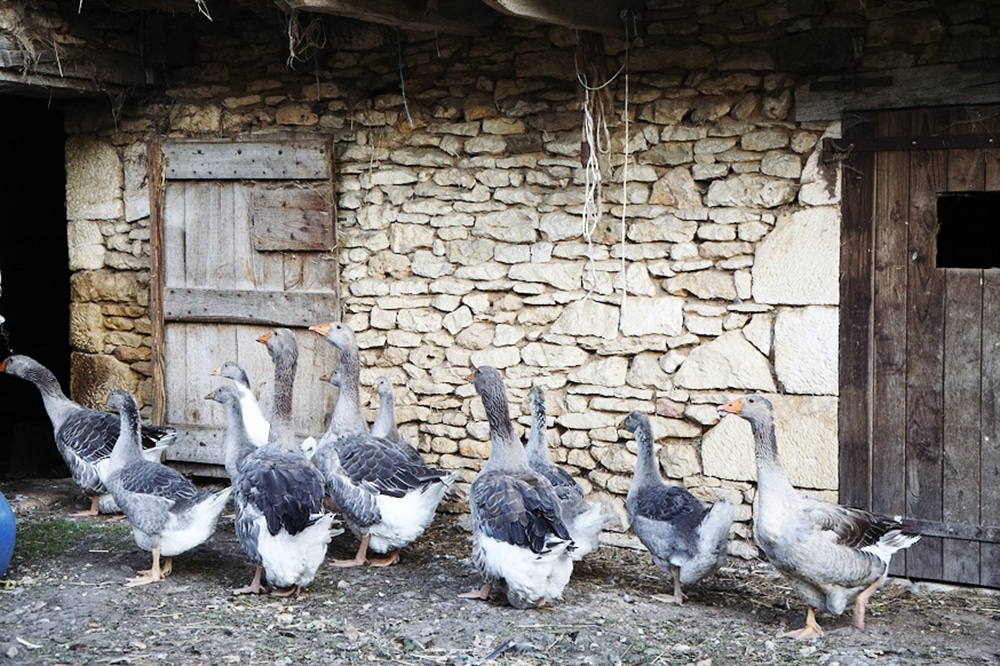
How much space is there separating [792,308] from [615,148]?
1619 millimetres

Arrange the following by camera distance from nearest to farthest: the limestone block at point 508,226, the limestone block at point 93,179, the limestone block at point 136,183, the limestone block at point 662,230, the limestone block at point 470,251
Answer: the limestone block at point 662,230
the limestone block at point 508,226
the limestone block at point 470,251
the limestone block at point 136,183
the limestone block at point 93,179

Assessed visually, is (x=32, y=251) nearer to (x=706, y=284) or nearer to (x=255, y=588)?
(x=255, y=588)

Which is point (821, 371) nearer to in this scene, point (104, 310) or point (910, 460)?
point (910, 460)

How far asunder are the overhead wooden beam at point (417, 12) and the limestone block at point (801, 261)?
242 cm

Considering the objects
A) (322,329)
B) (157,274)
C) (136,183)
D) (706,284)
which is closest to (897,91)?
(706,284)

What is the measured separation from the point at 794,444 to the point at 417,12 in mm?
3644

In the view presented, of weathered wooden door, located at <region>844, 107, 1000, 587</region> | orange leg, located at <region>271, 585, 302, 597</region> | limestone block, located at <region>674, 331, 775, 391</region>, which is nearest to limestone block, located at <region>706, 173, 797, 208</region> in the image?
weathered wooden door, located at <region>844, 107, 1000, 587</region>

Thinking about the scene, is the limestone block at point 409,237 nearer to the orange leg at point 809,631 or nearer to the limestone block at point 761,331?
the limestone block at point 761,331

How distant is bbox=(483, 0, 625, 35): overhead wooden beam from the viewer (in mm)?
6348

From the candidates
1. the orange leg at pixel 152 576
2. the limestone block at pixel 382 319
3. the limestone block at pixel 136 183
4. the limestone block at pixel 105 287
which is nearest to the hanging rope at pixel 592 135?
the limestone block at pixel 382 319

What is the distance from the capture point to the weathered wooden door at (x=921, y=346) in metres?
6.62

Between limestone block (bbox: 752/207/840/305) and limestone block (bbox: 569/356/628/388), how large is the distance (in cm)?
105

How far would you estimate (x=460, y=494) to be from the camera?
8188mm

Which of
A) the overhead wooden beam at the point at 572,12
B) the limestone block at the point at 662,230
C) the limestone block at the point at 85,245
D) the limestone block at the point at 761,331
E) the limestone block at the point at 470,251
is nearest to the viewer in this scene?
the overhead wooden beam at the point at 572,12
